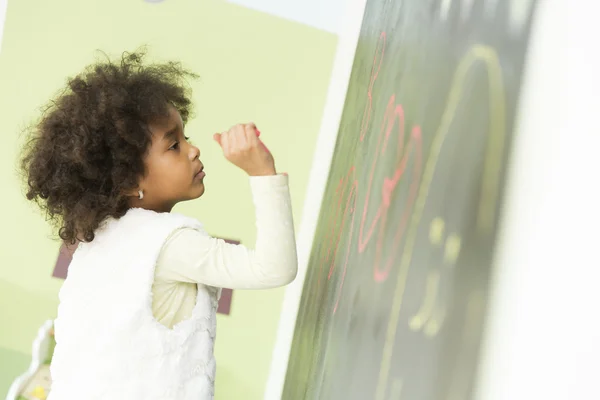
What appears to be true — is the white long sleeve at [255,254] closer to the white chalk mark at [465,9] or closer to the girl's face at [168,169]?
the girl's face at [168,169]

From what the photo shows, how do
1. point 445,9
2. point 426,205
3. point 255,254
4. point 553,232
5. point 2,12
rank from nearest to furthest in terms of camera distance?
point 553,232 → point 426,205 → point 445,9 → point 255,254 → point 2,12

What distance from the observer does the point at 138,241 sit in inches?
39.0

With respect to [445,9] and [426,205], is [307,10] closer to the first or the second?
[445,9]

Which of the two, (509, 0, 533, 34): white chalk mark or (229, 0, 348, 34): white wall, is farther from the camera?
(229, 0, 348, 34): white wall

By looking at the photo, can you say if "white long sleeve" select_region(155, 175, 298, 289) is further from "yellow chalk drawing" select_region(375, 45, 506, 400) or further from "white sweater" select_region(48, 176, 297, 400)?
"yellow chalk drawing" select_region(375, 45, 506, 400)

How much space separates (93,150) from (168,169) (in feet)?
0.38

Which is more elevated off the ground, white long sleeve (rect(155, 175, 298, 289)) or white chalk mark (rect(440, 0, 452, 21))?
white chalk mark (rect(440, 0, 452, 21))

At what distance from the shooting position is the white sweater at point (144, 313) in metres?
0.95

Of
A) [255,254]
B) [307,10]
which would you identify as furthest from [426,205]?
[307,10]

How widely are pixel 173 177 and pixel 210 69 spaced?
152 cm

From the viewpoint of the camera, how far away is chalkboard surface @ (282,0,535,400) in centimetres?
40

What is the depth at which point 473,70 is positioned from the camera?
0.48m

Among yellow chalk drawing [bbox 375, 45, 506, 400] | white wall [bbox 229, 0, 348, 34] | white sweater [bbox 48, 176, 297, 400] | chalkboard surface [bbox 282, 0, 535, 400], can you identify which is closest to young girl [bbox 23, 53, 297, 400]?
white sweater [bbox 48, 176, 297, 400]

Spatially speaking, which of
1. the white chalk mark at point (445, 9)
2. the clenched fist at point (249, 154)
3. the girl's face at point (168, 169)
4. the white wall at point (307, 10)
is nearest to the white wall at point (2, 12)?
the white wall at point (307, 10)
